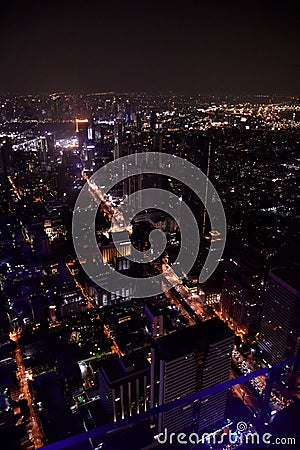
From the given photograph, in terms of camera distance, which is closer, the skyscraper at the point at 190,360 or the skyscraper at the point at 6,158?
the skyscraper at the point at 190,360

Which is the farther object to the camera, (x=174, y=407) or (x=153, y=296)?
(x=153, y=296)

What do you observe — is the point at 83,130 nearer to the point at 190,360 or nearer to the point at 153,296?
the point at 153,296

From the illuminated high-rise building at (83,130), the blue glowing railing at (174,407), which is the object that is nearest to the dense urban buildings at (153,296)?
the blue glowing railing at (174,407)

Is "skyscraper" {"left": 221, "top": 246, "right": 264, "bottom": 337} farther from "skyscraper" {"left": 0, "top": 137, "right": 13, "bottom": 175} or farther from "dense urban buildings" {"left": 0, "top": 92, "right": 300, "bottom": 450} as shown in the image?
"skyscraper" {"left": 0, "top": 137, "right": 13, "bottom": 175}

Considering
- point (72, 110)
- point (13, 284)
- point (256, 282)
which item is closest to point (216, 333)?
A: point (256, 282)

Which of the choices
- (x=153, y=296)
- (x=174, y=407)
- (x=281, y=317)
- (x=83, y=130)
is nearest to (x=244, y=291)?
(x=281, y=317)

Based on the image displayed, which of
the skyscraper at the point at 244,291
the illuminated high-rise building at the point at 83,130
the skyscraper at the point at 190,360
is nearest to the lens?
the skyscraper at the point at 190,360

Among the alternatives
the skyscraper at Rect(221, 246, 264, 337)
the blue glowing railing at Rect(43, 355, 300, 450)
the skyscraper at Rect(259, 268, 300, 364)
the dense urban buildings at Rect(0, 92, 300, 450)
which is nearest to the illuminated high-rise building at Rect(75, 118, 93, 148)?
the dense urban buildings at Rect(0, 92, 300, 450)

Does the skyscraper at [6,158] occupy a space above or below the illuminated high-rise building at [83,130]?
below

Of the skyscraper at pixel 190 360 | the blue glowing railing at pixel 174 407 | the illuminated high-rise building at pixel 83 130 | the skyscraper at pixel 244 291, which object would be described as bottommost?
the skyscraper at pixel 244 291

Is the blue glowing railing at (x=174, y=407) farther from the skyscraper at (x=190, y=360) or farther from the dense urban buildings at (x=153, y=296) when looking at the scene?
the skyscraper at (x=190, y=360)
